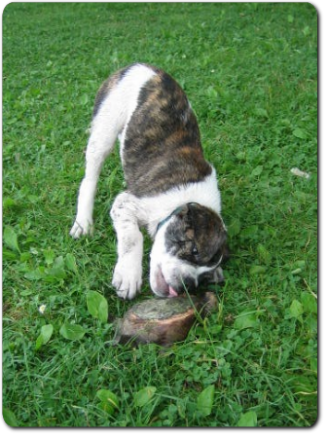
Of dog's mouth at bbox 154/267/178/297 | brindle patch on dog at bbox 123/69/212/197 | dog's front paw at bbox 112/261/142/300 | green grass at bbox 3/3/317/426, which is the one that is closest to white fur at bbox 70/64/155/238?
brindle patch on dog at bbox 123/69/212/197

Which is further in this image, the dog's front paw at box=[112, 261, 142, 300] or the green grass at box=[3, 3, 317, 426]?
the dog's front paw at box=[112, 261, 142, 300]

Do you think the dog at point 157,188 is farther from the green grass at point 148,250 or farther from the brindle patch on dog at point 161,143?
the green grass at point 148,250

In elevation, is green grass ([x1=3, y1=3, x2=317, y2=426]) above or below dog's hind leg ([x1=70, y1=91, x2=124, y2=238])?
below

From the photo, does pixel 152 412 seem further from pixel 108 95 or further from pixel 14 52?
pixel 14 52

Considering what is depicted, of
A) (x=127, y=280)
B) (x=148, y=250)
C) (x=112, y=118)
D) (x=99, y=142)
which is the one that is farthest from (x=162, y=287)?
(x=112, y=118)

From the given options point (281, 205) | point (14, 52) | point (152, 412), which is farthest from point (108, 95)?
point (14, 52)

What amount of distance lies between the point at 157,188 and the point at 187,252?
91 cm

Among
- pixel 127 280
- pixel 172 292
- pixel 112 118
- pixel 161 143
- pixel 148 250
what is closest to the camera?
pixel 172 292

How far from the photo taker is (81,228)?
14.1 feet

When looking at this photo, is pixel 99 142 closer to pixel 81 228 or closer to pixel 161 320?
pixel 81 228

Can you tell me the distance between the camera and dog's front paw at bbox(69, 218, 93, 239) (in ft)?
14.0

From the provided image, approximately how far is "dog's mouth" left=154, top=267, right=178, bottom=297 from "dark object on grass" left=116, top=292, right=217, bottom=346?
5cm

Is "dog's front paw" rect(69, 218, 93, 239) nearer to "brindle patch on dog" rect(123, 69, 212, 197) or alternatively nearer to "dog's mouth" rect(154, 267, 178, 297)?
"brindle patch on dog" rect(123, 69, 212, 197)

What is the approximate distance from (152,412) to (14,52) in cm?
784
